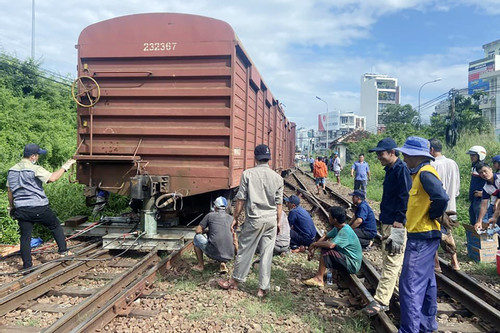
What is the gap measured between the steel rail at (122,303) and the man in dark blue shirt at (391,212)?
2425mm

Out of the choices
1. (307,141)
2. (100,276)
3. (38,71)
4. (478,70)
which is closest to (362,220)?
(100,276)

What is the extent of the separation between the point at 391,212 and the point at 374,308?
987 mm

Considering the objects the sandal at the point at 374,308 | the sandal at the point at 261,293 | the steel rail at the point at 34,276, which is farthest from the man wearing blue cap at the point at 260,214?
the steel rail at the point at 34,276

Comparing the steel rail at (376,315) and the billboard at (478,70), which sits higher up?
the billboard at (478,70)

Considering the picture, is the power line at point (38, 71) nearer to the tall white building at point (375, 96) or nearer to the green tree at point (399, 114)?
the green tree at point (399, 114)

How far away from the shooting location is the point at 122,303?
3637 millimetres

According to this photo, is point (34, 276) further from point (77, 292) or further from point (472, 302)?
point (472, 302)

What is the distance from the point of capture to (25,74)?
17656 millimetres

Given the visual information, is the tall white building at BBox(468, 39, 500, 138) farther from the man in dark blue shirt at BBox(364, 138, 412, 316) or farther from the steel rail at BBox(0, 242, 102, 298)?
the steel rail at BBox(0, 242, 102, 298)

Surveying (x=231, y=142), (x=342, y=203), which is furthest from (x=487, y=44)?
(x=231, y=142)

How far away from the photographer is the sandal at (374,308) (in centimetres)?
348

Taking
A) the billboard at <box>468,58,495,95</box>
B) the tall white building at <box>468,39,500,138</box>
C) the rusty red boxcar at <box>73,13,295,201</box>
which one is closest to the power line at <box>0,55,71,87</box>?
the rusty red boxcar at <box>73,13,295,201</box>

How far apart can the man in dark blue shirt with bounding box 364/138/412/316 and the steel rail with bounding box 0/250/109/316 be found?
3.52 metres

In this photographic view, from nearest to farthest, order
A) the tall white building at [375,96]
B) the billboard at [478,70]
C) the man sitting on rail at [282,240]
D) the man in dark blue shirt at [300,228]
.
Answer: the man sitting on rail at [282,240] < the man in dark blue shirt at [300,228] < the billboard at [478,70] < the tall white building at [375,96]
